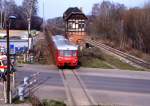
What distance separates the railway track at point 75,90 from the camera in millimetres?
23938

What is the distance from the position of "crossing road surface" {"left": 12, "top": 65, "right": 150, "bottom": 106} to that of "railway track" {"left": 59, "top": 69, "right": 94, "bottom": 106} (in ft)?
1.01

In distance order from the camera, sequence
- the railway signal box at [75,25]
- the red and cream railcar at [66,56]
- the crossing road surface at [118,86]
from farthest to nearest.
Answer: the railway signal box at [75,25] < the red and cream railcar at [66,56] < the crossing road surface at [118,86]

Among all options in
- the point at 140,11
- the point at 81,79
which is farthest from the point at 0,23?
the point at 81,79

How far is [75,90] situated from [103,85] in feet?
12.1

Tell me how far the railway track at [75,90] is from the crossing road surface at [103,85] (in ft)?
1.01

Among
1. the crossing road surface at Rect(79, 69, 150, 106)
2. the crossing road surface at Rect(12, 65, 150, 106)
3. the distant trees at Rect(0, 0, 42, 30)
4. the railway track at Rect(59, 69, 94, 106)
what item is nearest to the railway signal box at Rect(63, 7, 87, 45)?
the crossing road surface at Rect(12, 65, 150, 106)

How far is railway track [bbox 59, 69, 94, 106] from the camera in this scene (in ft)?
78.5

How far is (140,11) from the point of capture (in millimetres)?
91312

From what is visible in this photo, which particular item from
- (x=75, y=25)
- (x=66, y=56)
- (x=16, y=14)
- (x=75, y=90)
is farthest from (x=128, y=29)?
(x=75, y=90)

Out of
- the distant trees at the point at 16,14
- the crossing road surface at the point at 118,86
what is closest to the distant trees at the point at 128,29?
the distant trees at the point at 16,14

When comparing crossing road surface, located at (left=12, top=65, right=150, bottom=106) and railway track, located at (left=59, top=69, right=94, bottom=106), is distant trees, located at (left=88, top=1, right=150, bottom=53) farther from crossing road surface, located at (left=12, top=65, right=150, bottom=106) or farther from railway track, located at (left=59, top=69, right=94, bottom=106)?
railway track, located at (left=59, top=69, right=94, bottom=106)

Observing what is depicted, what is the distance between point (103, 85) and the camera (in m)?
31.6

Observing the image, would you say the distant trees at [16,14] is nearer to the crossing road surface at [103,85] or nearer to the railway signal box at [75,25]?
the railway signal box at [75,25]

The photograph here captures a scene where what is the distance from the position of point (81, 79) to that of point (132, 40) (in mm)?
55690
